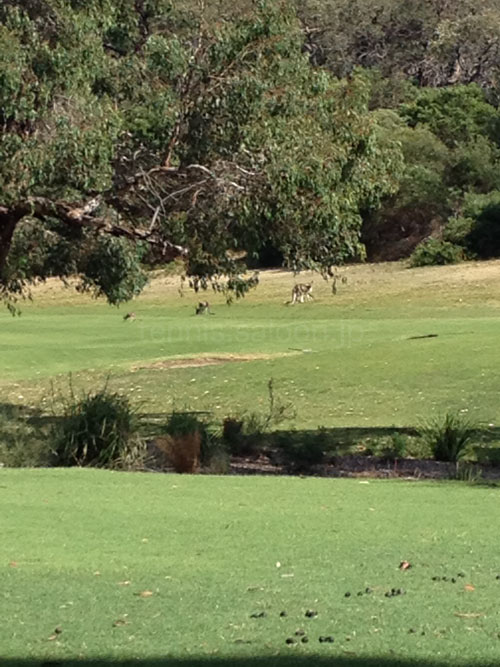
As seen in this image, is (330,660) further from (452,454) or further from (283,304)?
(283,304)

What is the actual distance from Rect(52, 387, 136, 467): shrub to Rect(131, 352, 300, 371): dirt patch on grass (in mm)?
14043

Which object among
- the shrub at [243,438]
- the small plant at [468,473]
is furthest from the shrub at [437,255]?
the small plant at [468,473]

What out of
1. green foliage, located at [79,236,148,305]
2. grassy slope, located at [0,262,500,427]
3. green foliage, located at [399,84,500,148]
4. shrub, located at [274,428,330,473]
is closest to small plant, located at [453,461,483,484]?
shrub, located at [274,428,330,473]

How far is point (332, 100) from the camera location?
58.6 ft

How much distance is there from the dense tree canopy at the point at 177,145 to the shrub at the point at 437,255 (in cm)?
4418

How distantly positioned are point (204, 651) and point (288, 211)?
10829 mm

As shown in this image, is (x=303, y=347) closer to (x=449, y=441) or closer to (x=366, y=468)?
(x=449, y=441)

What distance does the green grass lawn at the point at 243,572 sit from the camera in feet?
21.3

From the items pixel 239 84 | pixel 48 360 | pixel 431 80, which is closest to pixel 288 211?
pixel 239 84

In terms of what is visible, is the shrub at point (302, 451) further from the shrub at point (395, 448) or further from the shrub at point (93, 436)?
the shrub at point (93, 436)

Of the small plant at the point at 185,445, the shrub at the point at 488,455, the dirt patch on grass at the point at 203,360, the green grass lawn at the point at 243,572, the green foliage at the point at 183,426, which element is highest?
the green grass lawn at the point at 243,572

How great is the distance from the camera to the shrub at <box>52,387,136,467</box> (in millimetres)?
16203

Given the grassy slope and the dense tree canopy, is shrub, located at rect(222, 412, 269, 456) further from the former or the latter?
the grassy slope

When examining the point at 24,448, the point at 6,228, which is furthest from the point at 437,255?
the point at 24,448
